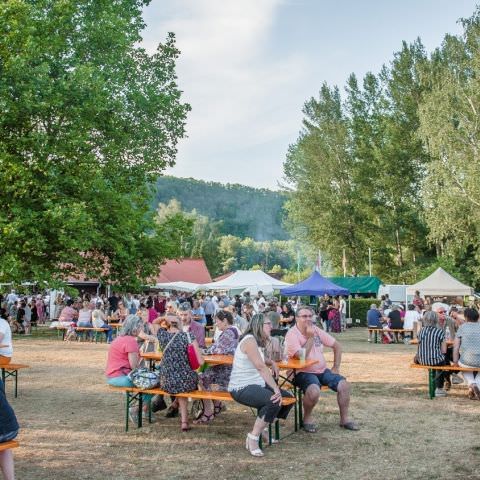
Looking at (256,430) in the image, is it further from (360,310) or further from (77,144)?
(360,310)

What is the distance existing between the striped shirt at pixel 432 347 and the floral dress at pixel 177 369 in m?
3.82

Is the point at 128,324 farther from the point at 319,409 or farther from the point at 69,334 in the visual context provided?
the point at 69,334

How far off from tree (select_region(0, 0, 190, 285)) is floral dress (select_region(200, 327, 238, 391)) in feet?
34.2

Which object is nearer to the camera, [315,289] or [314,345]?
[314,345]

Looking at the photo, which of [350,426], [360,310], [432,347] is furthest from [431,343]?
[360,310]

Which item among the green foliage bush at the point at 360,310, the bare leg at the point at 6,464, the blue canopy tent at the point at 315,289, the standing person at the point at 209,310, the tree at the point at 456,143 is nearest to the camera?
the bare leg at the point at 6,464

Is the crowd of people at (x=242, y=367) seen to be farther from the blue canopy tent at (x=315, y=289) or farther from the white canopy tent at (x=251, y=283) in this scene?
the white canopy tent at (x=251, y=283)

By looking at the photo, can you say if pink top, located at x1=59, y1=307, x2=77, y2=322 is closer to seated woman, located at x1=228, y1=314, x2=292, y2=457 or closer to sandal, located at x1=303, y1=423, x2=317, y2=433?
sandal, located at x1=303, y1=423, x2=317, y2=433

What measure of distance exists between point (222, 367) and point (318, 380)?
1.19 m

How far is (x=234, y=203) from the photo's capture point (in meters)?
178

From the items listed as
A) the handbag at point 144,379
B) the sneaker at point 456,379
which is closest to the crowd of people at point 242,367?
the handbag at point 144,379

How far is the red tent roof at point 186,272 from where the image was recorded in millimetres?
41644

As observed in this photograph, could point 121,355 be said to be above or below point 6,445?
above

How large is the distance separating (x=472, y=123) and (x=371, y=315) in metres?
14.3
